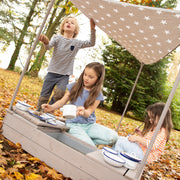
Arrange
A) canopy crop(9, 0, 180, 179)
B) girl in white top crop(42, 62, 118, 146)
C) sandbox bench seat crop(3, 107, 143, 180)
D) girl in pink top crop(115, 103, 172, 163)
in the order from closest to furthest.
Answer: sandbox bench seat crop(3, 107, 143, 180), canopy crop(9, 0, 180, 179), girl in pink top crop(115, 103, 172, 163), girl in white top crop(42, 62, 118, 146)

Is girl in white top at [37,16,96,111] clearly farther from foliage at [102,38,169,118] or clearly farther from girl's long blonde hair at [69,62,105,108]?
foliage at [102,38,169,118]

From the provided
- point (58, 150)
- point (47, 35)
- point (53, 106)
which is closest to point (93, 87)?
point (53, 106)

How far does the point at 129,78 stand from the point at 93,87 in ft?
26.1

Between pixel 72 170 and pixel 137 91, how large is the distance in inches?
329

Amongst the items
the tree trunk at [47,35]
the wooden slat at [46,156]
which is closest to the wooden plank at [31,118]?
the wooden slat at [46,156]

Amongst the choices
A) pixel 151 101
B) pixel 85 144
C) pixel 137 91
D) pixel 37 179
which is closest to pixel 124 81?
pixel 137 91

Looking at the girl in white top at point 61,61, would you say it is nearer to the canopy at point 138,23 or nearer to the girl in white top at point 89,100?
the girl in white top at point 89,100

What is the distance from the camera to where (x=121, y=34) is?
88.6 inches

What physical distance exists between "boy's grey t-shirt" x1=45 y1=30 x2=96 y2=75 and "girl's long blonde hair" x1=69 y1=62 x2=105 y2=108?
1.37 ft

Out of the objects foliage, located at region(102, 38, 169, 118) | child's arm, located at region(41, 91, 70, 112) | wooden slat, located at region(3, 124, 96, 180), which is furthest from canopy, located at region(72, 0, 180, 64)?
foliage, located at region(102, 38, 169, 118)

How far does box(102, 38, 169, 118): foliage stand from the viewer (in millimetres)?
9562

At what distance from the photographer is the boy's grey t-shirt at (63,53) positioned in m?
2.59

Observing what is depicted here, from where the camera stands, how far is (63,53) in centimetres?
263

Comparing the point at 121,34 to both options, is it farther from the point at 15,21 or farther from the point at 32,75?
the point at 15,21
